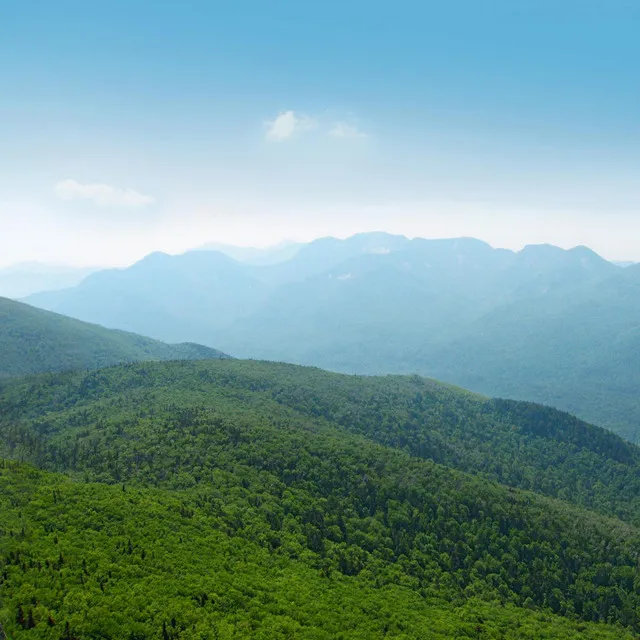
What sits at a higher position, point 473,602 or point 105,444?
point 105,444

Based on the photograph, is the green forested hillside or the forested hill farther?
the forested hill

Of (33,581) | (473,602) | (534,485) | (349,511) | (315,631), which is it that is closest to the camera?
(33,581)

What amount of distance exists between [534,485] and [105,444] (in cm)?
15996

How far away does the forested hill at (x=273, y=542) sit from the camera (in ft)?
198

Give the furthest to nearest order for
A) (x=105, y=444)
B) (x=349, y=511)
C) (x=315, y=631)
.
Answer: (x=105, y=444)
(x=349, y=511)
(x=315, y=631)

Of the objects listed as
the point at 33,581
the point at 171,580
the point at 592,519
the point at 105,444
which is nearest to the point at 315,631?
the point at 171,580

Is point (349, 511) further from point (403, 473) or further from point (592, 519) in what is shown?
point (592, 519)

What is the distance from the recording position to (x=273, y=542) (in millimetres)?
90375

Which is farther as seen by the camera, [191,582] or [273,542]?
Answer: [273,542]

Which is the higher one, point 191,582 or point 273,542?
point 191,582

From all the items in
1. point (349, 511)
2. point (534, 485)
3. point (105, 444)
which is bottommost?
point (534, 485)

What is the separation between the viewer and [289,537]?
92.8 m

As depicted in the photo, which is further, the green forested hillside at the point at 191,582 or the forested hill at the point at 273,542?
the forested hill at the point at 273,542

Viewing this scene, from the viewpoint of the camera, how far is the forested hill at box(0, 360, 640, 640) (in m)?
60.4
